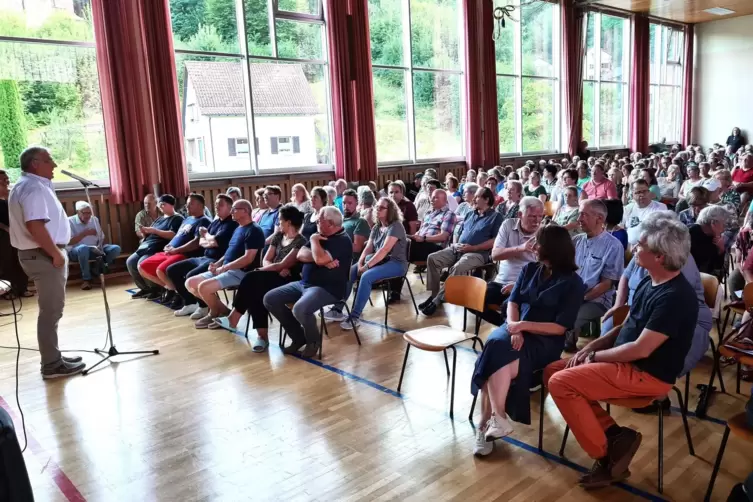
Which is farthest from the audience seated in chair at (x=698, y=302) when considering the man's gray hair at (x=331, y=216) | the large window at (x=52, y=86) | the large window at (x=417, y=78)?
the large window at (x=417, y=78)

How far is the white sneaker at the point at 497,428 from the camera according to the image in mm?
2723

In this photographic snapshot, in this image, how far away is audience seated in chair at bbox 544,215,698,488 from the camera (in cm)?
230

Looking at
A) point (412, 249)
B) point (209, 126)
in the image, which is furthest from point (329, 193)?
point (209, 126)

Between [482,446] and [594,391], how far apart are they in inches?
24.7

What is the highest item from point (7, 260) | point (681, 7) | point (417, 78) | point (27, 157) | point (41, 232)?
point (681, 7)

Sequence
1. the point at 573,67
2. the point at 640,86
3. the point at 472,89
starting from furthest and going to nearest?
the point at 640,86
the point at 573,67
the point at 472,89

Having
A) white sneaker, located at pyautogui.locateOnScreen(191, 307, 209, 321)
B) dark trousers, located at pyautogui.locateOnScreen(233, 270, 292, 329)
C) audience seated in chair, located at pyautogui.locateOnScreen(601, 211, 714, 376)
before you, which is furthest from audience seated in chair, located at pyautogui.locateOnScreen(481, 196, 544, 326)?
white sneaker, located at pyautogui.locateOnScreen(191, 307, 209, 321)

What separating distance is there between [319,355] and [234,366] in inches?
24.1

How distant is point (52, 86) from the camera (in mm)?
7246

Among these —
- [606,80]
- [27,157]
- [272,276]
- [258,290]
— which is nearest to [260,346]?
[258,290]

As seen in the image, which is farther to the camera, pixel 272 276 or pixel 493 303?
pixel 272 276

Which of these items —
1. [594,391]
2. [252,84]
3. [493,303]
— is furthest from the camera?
[252,84]

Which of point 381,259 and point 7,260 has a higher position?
point 7,260

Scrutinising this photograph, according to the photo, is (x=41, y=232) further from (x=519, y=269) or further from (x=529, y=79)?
(x=529, y=79)
